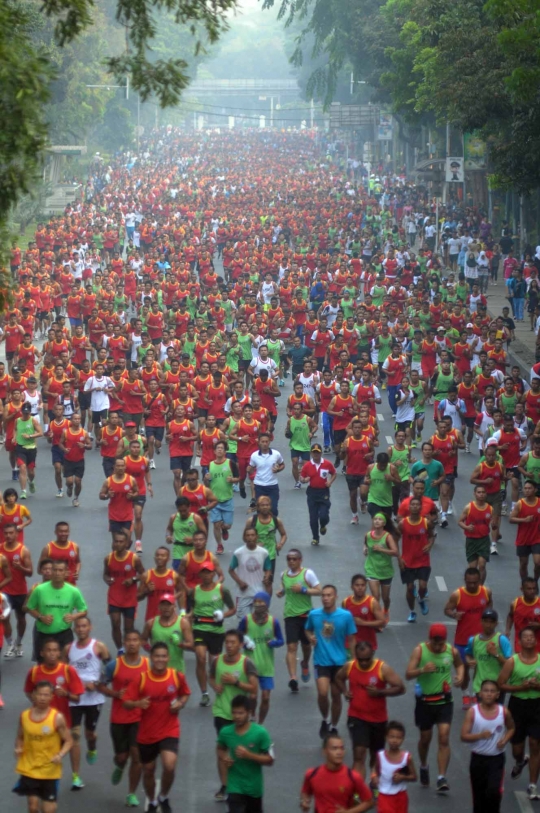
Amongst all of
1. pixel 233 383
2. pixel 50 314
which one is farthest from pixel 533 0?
Result: pixel 50 314

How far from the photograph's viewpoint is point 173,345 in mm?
24516

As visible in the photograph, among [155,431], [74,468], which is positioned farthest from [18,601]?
[155,431]

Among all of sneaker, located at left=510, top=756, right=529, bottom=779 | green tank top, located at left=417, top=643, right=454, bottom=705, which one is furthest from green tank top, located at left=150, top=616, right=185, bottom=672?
sneaker, located at left=510, top=756, right=529, bottom=779

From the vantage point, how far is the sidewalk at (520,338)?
2980cm

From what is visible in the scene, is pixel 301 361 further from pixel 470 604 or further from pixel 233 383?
pixel 470 604

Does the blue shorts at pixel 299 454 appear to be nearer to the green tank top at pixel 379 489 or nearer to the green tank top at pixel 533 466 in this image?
the green tank top at pixel 379 489

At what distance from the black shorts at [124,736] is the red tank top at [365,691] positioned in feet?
5.04

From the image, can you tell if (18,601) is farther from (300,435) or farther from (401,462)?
(300,435)

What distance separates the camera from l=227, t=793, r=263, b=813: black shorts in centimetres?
942

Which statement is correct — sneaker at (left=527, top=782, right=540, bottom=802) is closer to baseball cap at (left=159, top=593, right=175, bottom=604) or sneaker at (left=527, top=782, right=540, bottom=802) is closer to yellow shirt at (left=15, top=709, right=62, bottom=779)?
baseball cap at (left=159, top=593, right=175, bottom=604)

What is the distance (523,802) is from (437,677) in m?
1.05

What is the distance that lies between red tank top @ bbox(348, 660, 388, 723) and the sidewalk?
18.7 m

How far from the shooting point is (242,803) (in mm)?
9430

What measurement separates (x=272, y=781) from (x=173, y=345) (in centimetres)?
1417
